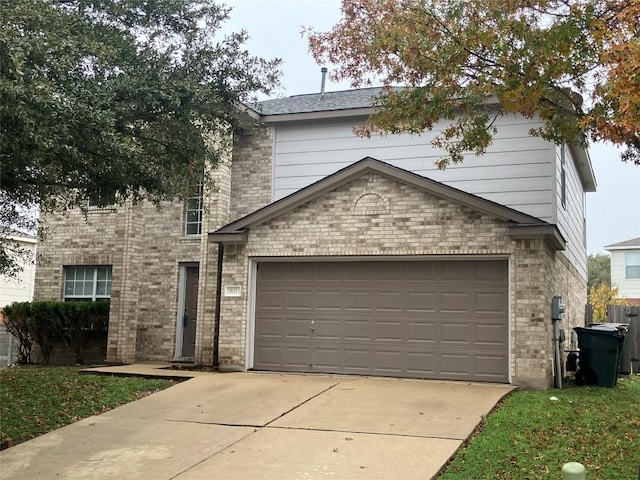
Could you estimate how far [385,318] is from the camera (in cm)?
1259

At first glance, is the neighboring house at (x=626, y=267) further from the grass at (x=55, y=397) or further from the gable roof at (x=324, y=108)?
the grass at (x=55, y=397)

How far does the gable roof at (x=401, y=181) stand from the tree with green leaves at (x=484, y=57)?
1.24 m

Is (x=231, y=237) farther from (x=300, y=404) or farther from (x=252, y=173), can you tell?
(x=300, y=404)

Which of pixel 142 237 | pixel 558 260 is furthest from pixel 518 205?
pixel 142 237

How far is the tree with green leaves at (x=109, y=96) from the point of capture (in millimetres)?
6945

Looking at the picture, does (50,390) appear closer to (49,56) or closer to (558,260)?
(49,56)

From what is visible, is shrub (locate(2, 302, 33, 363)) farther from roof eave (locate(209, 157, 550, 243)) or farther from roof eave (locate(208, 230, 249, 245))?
roof eave (locate(209, 157, 550, 243))

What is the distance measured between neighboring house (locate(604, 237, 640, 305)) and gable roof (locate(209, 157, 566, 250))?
23.5 meters

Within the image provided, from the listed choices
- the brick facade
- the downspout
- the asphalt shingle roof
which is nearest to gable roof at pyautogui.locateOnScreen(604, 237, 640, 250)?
the brick facade

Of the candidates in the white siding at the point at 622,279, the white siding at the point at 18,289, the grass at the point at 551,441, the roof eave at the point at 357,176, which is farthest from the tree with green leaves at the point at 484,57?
the white siding at the point at 622,279

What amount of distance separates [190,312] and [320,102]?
5984 mm

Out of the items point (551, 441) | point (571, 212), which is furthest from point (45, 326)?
point (571, 212)

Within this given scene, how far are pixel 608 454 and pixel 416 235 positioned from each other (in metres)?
5.97

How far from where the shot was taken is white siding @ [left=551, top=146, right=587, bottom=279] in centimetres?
1402
